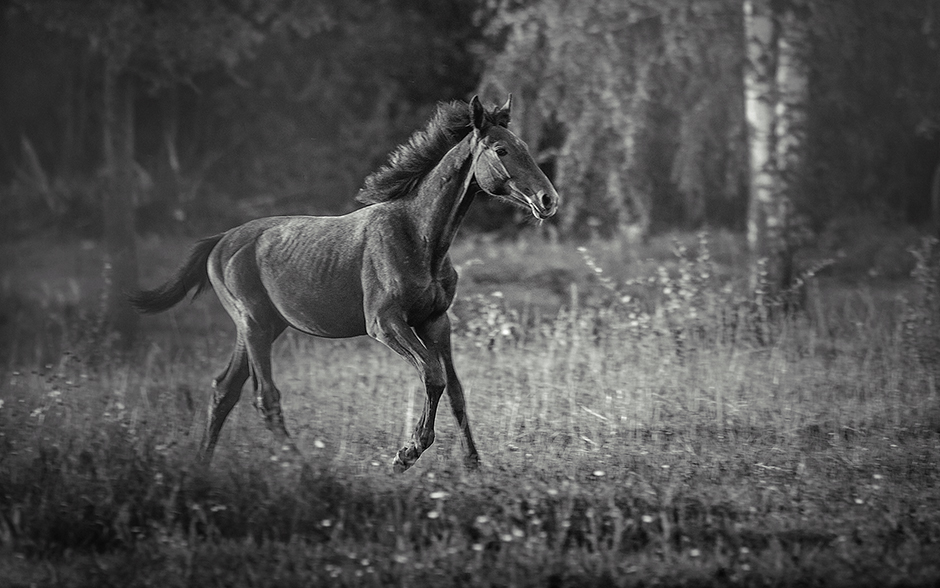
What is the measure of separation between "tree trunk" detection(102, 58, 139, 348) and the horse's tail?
22.3 feet

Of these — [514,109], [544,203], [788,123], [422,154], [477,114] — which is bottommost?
[544,203]

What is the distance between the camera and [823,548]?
5.62 metres

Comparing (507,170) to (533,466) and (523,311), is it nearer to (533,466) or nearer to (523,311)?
(533,466)

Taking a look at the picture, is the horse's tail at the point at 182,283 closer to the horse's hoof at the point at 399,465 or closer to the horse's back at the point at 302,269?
the horse's back at the point at 302,269

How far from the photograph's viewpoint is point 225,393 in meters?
7.10

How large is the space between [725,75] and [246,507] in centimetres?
929

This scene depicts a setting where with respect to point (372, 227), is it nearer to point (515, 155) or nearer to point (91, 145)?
point (515, 155)

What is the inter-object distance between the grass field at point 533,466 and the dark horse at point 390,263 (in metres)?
0.53

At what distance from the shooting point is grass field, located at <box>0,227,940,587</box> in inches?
211

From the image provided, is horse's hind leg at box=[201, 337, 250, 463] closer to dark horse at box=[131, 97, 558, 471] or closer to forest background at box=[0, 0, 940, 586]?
dark horse at box=[131, 97, 558, 471]

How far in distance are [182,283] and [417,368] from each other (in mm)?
2013

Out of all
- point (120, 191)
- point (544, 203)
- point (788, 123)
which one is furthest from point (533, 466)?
point (120, 191)

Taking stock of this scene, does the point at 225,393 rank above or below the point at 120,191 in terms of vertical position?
below

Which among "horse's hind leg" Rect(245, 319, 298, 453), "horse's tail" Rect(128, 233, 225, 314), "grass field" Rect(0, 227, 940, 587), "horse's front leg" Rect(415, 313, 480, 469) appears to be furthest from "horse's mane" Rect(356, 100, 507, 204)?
"grass field" Rect(0, 227, 940, 587)
